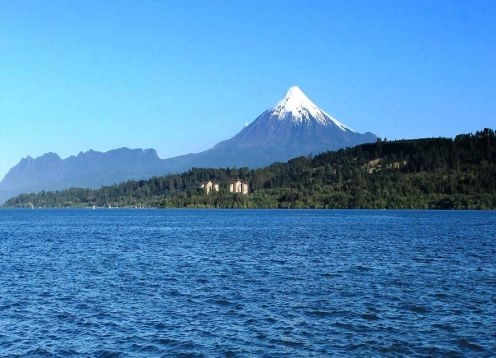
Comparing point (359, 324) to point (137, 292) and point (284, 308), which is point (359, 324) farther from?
point (137, 292)

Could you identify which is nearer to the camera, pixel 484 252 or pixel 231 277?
pixel 231 277

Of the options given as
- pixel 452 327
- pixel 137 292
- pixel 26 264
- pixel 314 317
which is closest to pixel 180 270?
pixel 137 292

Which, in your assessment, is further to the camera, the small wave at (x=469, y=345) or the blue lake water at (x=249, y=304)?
the blue lake water at (x=249, y=304)

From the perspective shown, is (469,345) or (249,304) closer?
(469,345)

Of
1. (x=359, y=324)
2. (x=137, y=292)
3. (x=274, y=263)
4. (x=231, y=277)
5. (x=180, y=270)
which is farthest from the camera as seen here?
(x=274, y=263)

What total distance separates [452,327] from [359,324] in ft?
15.6

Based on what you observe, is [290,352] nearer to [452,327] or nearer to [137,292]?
[452,327]

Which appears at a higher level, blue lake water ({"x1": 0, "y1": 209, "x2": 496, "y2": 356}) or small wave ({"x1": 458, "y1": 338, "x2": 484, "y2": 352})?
blue lake water ({"x1": 0, "y1": 209, "x2": 496, "y2": 356})

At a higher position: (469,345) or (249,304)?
(249,304)

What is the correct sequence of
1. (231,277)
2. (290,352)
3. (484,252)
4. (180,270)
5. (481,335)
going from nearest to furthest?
(290,352) < (481,335) < (231,277) < (180,270) < (484,252)

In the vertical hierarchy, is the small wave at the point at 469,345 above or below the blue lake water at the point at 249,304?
below

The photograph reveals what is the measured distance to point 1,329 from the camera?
3394 cm

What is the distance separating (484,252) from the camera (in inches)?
2953

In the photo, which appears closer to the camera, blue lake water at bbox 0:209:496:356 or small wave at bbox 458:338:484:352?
small wave at bbox 458:338:484:352
